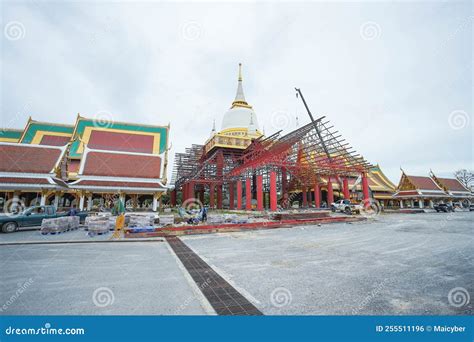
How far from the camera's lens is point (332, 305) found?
3.29 m

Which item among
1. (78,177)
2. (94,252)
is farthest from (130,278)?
(78,177)

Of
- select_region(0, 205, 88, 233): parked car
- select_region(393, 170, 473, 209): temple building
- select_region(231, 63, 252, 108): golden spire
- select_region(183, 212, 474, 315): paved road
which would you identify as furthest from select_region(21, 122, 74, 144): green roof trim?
select_region(393, 170, 473, 209): temple building

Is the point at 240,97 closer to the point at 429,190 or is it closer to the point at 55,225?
the point at 429,190

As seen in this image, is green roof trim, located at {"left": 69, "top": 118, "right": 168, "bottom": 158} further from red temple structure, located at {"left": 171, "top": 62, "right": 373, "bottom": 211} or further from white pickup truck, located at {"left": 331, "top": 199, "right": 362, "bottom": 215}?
white pickup truck, located at {"left": 331, "top": 199, "right": 362, "bottom": 215}

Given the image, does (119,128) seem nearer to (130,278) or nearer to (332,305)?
(130,278)

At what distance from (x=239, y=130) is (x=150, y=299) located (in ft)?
116

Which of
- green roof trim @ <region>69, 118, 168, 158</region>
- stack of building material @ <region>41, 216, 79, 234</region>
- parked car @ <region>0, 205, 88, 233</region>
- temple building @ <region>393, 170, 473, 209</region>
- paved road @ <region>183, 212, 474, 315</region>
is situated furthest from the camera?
temple building @ <region>393, 170, 473, 209</region>

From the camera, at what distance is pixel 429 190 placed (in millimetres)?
37781

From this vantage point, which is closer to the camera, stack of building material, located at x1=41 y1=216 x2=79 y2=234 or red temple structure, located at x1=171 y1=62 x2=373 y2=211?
stack of building material, located at x1=41 y1=216 x2=79 y2=234

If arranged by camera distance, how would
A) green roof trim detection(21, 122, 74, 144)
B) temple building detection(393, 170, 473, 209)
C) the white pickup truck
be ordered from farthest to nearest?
temple building detection(393, 170, 473, 209)
green roof trim detection(21, 122, 74, 144)
the white pickup truck

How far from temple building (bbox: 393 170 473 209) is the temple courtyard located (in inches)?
1464

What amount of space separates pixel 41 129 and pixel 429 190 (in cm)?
6175

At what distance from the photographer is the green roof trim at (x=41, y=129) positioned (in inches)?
1155

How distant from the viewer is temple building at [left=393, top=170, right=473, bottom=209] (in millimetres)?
37031
